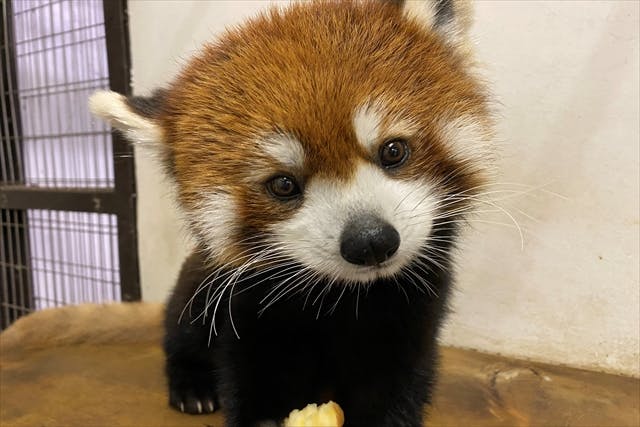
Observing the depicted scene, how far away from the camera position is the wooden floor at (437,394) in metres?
1.38

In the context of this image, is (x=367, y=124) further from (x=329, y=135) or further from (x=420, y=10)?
(x=420, y=10)

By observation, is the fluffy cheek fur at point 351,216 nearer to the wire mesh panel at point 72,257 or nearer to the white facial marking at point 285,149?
the white facial marking at point 285,149

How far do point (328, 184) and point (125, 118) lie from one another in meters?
0.50

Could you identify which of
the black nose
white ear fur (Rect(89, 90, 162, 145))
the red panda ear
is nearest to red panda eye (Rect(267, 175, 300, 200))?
the black nose

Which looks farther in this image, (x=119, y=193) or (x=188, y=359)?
(x=119, y=193)

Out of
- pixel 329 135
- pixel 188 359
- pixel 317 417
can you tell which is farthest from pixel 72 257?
pixel 329 135

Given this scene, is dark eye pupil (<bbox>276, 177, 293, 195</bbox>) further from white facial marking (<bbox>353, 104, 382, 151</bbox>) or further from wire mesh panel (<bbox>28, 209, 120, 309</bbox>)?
wire mesh panel (<bbox>28, 209, 120, 309</bbox>)

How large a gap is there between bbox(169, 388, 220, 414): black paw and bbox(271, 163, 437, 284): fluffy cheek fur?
683 mm

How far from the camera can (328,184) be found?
0.94 meters

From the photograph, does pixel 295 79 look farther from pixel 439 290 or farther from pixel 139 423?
pixel 139 423

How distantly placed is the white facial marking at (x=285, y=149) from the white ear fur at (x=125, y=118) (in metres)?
0.33

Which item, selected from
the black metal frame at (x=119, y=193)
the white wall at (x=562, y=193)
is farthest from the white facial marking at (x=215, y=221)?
the black metal frame at (x=119, y=193)

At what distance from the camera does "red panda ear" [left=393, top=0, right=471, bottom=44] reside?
3.58ft

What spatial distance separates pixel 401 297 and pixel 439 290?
10 centimetres
